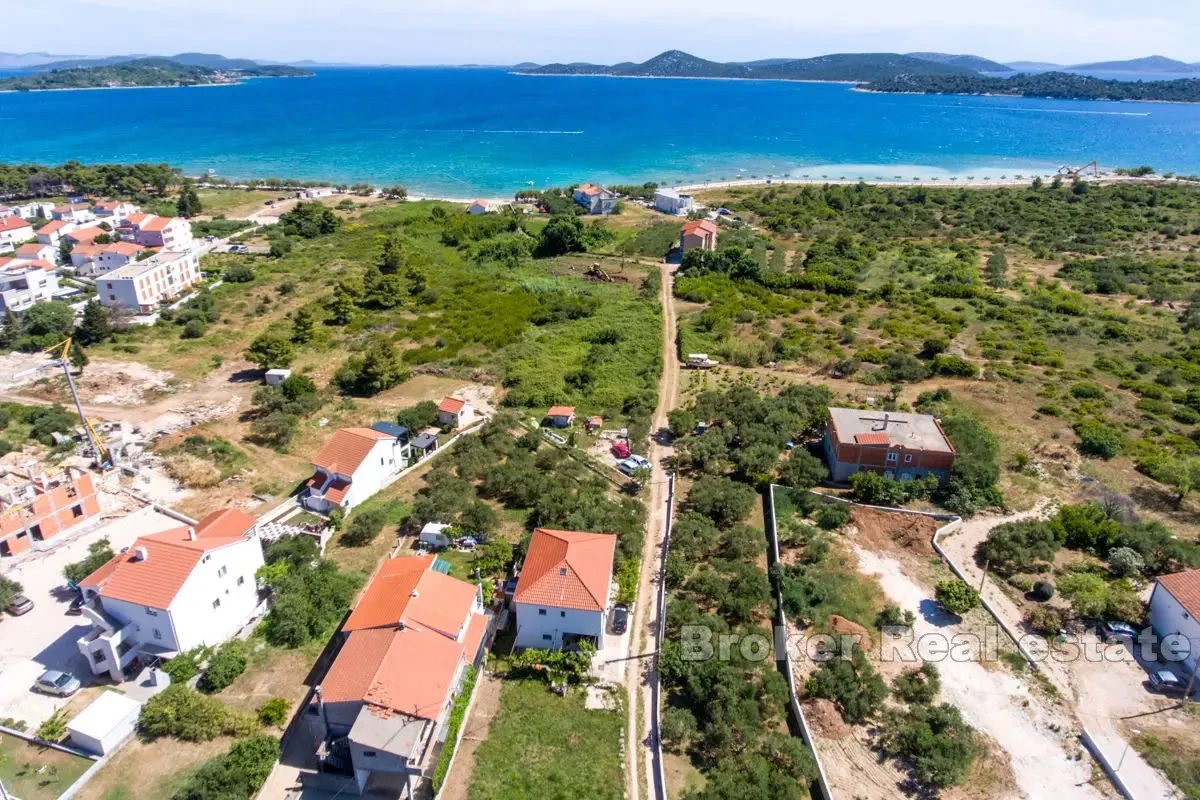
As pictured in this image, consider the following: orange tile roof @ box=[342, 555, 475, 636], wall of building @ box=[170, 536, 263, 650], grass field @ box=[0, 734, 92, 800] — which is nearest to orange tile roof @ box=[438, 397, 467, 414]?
wall of building @ box=[170, 536, 263, 650]

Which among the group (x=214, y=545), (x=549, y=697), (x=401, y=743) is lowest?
(x=549, y=697)

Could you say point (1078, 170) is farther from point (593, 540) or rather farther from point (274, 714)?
point (274, 714)

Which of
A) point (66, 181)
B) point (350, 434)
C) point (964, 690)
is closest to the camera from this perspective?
point (964, 690)

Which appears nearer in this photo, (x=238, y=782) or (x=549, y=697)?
(x=238, y=782)

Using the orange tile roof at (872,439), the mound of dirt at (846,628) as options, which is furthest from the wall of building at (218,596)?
the orange tile roof at (872,439)

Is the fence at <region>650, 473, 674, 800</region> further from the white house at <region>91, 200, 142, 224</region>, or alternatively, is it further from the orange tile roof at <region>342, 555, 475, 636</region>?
the white house at <region>91, 200, 142, 224</region>

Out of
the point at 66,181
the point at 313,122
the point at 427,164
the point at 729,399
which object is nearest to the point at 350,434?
the point at 729,399

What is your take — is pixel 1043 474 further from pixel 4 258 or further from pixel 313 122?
pixel 313 122
